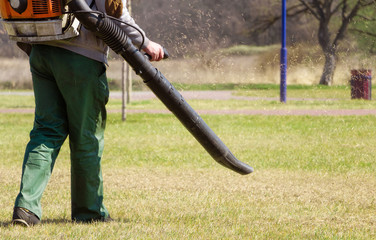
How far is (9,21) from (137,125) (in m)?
8.78

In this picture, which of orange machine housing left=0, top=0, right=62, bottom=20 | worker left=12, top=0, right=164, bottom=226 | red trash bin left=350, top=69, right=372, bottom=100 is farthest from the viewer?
red trash bin left=350, top=69, right=372, bottom=100

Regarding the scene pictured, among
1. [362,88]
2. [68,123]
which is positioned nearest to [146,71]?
[68,123]

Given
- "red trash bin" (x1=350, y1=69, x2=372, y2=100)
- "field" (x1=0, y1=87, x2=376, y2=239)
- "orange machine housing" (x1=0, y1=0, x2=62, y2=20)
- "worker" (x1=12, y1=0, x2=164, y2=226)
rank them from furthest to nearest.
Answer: "red trash bin" (x1=350, y1=69, x2=372, y2=100) < "field" (x1=0, y1=87, x2=376, y2=239) < "worker" (x1=12, y1=0, x2=164, y2=226) < "orange machine housing" (x1=0, y1=0, x2=62, y2=20)

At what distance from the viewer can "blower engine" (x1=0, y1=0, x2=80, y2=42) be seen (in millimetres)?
3752

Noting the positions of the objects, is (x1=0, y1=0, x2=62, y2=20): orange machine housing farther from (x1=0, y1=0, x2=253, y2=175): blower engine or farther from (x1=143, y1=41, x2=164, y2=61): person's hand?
(x1=143, y1=41, x2=164, y2=61): person's hand

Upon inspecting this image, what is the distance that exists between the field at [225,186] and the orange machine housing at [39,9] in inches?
49.6

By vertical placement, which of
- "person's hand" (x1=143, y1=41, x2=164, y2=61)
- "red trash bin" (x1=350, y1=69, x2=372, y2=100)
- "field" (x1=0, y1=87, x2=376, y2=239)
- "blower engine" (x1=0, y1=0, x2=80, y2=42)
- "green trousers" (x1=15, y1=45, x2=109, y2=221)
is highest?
"blower engine" (x1=0, y1=0, x2=80, y2=42)

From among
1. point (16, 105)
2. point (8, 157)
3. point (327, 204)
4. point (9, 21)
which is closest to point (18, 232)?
point (9, 21)

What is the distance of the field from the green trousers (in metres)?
0.23

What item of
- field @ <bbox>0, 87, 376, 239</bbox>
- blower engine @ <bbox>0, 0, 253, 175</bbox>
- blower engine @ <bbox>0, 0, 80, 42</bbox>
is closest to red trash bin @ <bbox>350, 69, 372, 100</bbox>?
field @ <bbox>0, 87, 376, 239</bbox>

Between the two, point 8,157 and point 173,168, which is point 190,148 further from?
point 8,157

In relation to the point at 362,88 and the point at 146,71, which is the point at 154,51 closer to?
the point at 146,71

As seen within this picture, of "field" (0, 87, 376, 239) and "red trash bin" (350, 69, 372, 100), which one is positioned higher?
"red trash bin" (350, 69, 372, 100)

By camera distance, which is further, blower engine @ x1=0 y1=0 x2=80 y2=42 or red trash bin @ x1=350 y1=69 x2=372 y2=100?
red trash bin @ x1=350 y1=69 x2=372 y2=100
